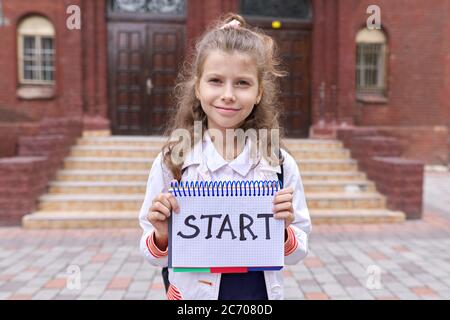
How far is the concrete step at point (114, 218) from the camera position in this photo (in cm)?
619

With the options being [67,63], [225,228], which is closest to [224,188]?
[225,228]

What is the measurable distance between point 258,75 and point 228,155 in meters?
0.32

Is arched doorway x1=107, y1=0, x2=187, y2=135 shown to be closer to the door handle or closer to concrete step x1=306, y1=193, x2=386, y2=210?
the door handle

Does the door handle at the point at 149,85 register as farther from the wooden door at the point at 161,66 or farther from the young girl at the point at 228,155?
the young girl at the point at 228,155

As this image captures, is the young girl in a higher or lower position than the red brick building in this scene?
lower

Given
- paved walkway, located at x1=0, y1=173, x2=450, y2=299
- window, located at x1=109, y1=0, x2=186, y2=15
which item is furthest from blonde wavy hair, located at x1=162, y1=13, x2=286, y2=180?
window, located at x1=109, y1=0, x2=186, y2=15

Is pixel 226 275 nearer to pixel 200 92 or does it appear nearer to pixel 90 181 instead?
pixel 200 92

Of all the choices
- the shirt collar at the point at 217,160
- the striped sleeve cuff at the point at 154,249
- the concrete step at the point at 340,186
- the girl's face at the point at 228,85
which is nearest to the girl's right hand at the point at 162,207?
the striped sleeve cuff at the point at 154,249

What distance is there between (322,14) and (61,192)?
6.95 m

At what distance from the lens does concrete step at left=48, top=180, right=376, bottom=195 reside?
7.03m

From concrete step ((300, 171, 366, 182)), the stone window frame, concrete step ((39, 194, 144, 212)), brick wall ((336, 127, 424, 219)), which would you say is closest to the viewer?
concrete step ((39, 194, 144, 212))

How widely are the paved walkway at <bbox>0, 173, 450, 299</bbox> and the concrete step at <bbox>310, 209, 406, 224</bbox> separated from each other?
0.51ft

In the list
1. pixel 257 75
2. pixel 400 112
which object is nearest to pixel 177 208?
pixel 257 75
